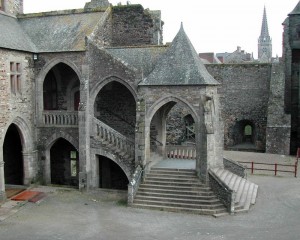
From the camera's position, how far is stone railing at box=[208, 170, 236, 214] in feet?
48.2

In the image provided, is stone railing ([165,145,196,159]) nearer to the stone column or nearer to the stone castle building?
the stone castle building

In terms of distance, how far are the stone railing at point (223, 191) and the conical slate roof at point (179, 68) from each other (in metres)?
3.95

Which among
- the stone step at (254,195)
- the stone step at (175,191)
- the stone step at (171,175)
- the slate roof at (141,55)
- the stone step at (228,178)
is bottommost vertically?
the stone step at (254,195)

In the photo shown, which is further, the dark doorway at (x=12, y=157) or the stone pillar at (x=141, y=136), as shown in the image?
the dark doorway at (x=12, y=157)

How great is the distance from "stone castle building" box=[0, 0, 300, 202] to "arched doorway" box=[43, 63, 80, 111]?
5 cm

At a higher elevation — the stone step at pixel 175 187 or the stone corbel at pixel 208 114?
the stone corbel at pixel 208 114

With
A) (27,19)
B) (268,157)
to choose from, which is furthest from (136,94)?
(268,157)

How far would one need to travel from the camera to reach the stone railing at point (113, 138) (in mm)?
17344

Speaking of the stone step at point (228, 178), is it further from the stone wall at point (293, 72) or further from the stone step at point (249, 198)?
the stone wall at point (293, 72)

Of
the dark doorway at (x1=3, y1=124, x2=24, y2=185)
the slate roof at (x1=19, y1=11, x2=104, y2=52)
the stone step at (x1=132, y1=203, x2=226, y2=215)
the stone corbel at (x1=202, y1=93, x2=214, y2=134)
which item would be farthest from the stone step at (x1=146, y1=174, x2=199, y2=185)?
the dark doorway at (x1=3, y1=124, x2=24, y2=185)

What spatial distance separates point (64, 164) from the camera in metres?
21.2

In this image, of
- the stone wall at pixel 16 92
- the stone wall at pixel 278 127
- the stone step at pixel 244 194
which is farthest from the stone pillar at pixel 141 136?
the stone wall at pixel 278 127

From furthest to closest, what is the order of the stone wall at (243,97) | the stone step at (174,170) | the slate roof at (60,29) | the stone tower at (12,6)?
the stone wall at (243,97), the stone tower at (12,6), the slate roof at (60,29), the stone step at (174,170)

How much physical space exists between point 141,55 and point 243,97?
13.3 m
